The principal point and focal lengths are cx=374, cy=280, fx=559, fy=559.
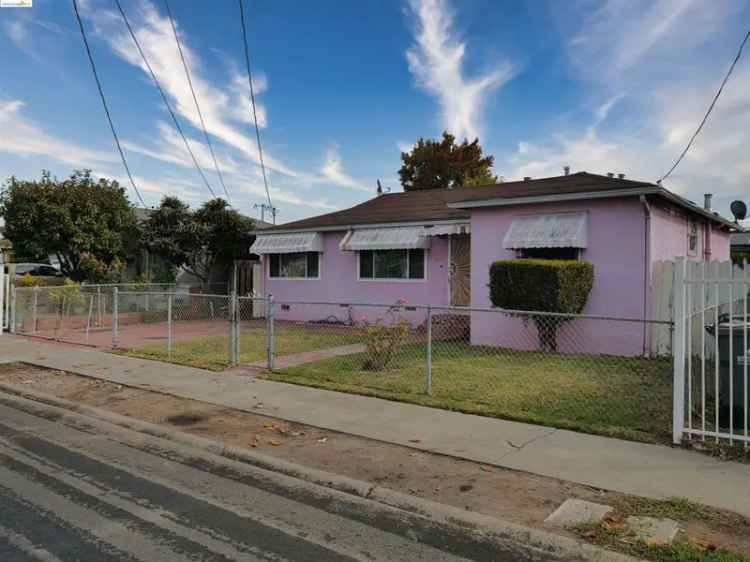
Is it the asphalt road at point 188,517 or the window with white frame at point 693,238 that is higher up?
the window with white frame at point 693,238

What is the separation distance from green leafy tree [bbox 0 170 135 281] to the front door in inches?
525

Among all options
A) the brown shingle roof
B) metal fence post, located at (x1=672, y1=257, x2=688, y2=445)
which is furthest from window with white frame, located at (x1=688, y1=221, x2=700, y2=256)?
metal fence post, located at (x1=672, y1=257, x2=688, y2=445)

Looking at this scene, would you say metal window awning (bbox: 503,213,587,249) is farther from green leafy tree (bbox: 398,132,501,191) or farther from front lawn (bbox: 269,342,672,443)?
green leafy tree (bbox: 398,132,501,191)

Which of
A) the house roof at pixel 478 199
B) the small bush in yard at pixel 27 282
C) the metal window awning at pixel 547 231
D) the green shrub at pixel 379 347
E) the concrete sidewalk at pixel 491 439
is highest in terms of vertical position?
the house roof at pixel 478 199

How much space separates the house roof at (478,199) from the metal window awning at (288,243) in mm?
251

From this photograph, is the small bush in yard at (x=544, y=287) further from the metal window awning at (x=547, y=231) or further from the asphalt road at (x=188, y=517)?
Answer: the asphalt road at (x=188, y=517)

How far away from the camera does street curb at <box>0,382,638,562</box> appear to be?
369 cm

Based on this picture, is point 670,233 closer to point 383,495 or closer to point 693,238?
point 693,238

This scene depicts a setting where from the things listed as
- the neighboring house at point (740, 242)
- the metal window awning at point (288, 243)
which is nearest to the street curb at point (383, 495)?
the metal window awning at point (288, 243)

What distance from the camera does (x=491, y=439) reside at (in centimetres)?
598

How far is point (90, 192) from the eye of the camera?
70.7 ft

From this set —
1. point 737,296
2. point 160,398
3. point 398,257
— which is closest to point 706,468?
point 160,398

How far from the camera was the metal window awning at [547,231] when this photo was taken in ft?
38.7

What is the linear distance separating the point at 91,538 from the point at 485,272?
35.2ft
